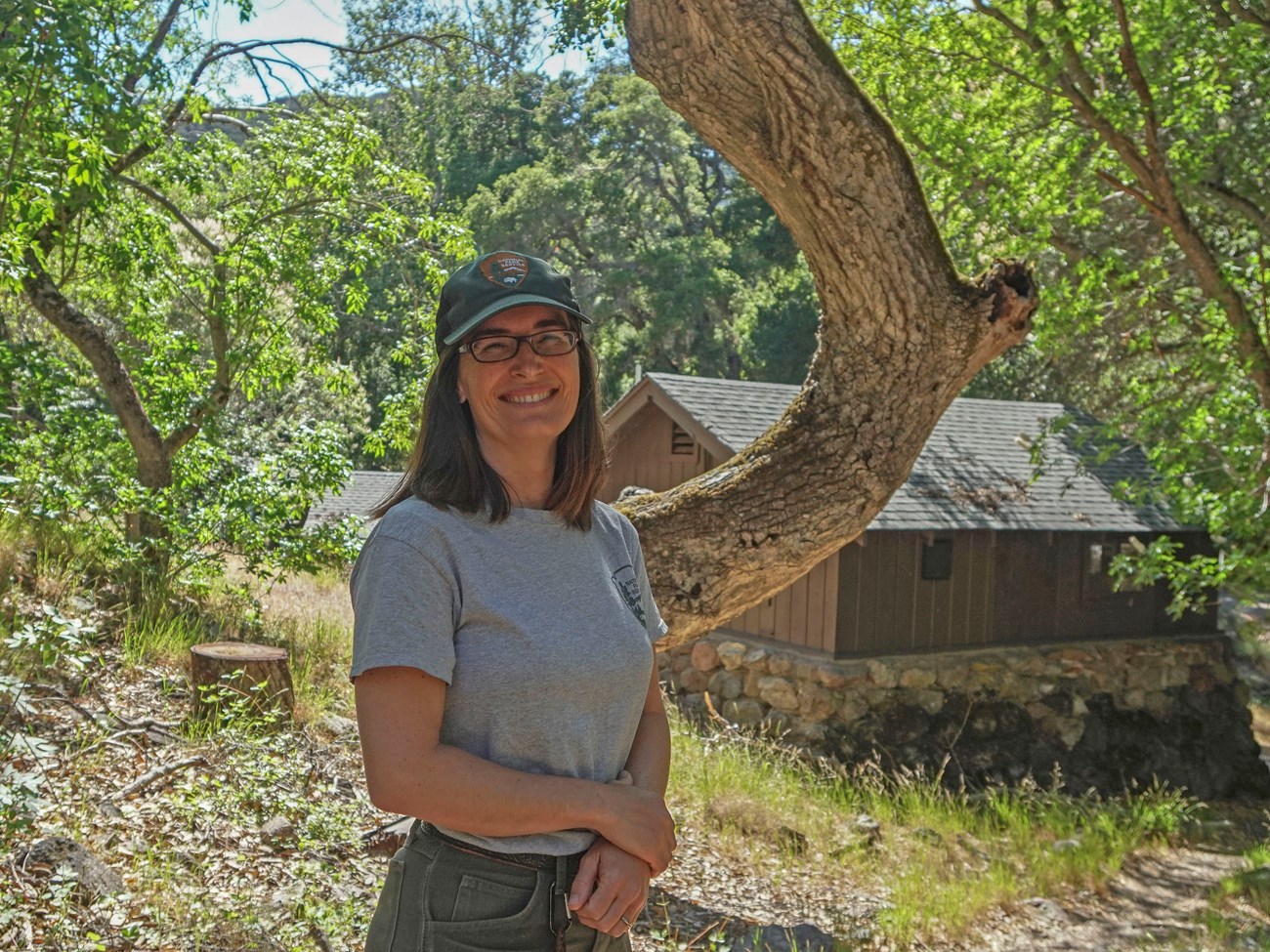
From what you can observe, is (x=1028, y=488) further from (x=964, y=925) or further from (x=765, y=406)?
(x=964, y=925)

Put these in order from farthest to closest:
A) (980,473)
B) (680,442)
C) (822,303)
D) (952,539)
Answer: (980,473) → (680,442) → (952,539) → (822,303)

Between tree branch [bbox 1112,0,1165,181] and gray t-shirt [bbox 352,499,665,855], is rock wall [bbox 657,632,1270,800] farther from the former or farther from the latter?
gray t-shirt [bbox 352,499,665,855]

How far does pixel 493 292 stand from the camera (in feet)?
7.08

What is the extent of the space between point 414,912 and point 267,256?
25.5ft

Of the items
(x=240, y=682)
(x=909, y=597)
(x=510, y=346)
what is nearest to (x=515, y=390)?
(x=510, y=346)

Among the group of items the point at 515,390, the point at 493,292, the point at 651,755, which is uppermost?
the point at 493,292

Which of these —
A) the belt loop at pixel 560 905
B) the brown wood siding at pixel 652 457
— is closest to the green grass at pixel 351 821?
the belt loop at pixel 560 905

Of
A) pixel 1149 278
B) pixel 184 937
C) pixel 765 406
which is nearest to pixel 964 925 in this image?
pixel 184 937

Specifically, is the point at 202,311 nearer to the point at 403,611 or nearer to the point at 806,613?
the point at 806,613

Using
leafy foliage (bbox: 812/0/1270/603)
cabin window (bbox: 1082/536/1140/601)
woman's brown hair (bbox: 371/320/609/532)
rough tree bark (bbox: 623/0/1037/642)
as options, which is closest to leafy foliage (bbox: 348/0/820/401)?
cabin window (bbox: 1082/536/1140/601)

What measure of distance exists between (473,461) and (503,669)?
1.29ft

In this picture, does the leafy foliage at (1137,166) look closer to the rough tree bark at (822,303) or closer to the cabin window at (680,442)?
the cabin window at (680,442)

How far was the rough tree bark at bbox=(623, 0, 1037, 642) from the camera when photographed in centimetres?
456

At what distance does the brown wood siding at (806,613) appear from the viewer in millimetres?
14016
